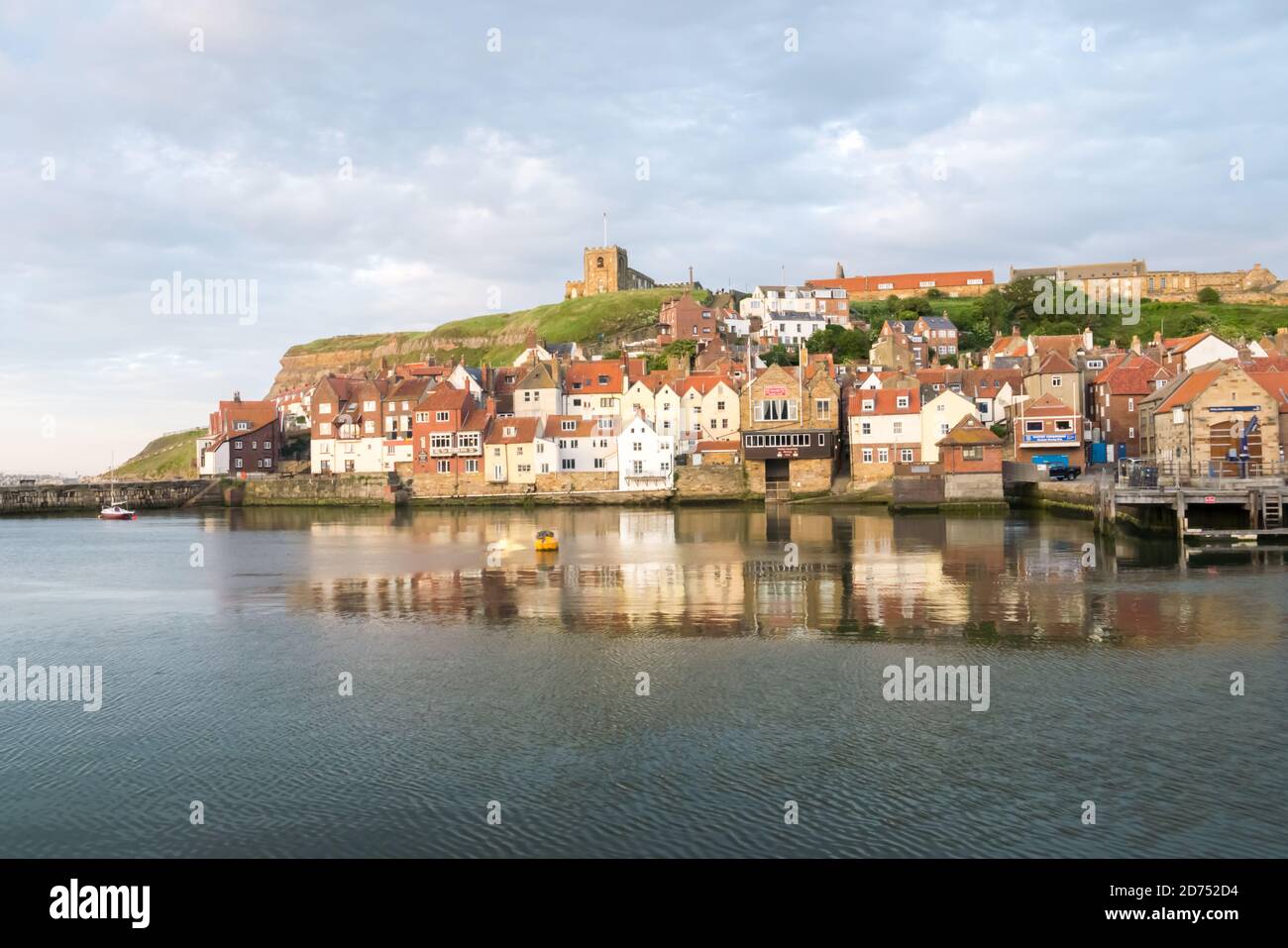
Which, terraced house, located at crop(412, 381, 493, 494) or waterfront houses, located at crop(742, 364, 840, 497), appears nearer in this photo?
waterfront houses, located at crop(742, 364, 840, 497)

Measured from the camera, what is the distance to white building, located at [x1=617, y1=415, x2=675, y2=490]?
78.4 m

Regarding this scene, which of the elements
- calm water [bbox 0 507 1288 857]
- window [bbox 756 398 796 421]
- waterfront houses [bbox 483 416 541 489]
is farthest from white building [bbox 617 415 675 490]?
calm water [bbox 0 507 1288 857]

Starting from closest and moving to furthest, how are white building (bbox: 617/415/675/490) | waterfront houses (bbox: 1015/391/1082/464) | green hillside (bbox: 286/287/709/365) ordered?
waterfront houses (bbox: 1015/391/1082/464)
white building (bbox: 617/415/675/490)
green hillside (bbox: 286/287/709/365)

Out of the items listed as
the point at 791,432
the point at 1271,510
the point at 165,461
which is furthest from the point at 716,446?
the point at 165,461

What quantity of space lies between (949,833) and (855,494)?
61.5 meters

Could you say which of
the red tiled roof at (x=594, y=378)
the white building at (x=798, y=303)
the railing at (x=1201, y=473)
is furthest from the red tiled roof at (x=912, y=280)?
the railing at (x=1201, y=473)

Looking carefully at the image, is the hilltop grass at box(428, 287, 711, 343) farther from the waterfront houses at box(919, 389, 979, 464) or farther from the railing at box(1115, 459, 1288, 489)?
the railing at box(1115, 459, 1288, 489)

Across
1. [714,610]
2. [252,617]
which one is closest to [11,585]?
[252,617]

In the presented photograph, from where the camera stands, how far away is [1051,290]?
398ft

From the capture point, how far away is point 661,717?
1725cm

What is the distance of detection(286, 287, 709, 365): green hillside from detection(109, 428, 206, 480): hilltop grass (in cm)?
3535

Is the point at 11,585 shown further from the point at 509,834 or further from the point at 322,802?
the point at 509,834

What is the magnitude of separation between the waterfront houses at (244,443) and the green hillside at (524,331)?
152 feet

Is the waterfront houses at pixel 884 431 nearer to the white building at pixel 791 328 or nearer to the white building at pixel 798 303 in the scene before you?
the white building at pixel 791 328
